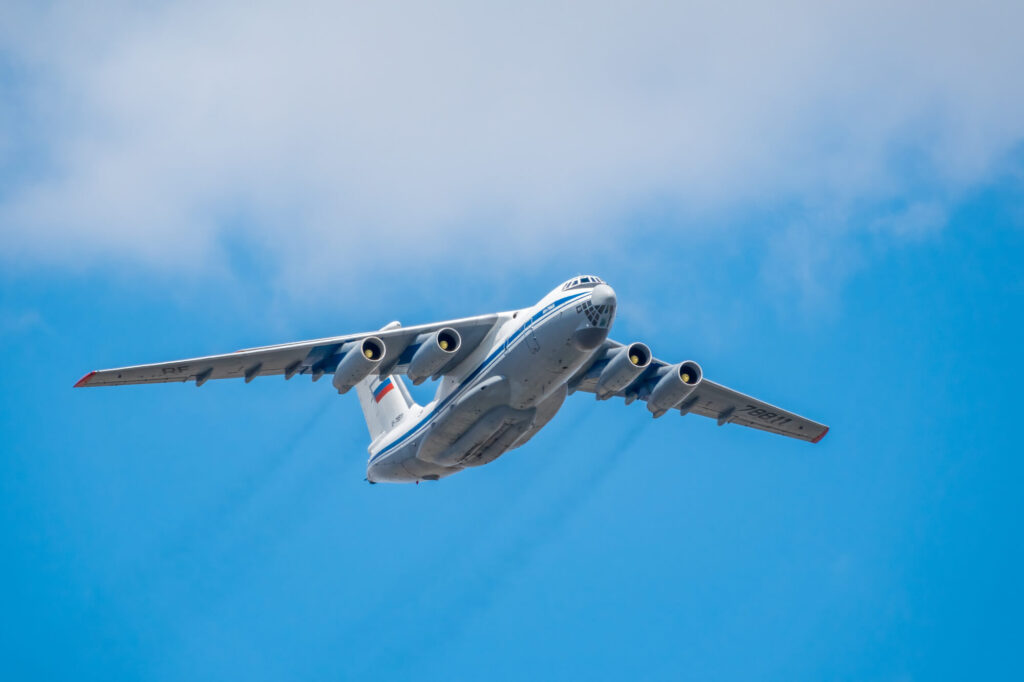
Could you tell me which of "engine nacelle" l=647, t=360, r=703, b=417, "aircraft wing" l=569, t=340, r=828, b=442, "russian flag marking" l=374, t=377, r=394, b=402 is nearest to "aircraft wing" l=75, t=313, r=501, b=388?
"aircraft wing" l=569, t=340, r=828, b=442

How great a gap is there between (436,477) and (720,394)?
6.35 meters

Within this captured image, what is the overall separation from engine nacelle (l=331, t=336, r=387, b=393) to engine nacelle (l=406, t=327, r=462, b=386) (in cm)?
64

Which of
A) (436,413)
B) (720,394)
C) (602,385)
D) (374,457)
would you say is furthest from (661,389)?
(374,457)

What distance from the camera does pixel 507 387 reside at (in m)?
18.8

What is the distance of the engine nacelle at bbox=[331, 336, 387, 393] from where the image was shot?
18.5 m

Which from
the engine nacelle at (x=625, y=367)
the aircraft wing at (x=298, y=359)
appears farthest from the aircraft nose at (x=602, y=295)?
the aircraft wing at (x=298, y=359)

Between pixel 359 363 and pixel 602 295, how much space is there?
4393 mm

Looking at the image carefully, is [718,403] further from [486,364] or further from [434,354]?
[434,354]

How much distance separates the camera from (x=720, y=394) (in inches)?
908

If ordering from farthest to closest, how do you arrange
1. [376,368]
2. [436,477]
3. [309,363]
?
[436,477] < [309,363] < [376,368]

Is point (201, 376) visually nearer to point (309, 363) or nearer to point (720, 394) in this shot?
point (309, 363)

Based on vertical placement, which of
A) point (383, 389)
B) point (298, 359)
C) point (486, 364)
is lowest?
point (486, 364)

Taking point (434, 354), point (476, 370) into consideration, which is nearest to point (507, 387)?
point (476, 370)

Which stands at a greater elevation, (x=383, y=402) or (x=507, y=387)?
(x=383, y=402)
